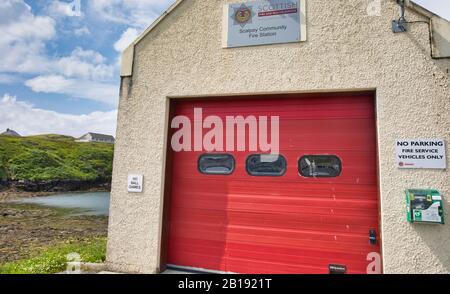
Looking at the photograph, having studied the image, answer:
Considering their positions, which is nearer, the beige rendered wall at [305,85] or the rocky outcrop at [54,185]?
the beige rendered wall at [305,85]

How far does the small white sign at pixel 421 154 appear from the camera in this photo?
301cm

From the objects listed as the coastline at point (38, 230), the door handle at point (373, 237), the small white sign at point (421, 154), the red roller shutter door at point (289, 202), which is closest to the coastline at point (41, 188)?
the coastline at point (38, 230)

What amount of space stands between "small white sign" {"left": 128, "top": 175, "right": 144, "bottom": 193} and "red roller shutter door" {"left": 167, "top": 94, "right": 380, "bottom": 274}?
447mm

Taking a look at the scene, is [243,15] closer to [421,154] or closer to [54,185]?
[421,154]

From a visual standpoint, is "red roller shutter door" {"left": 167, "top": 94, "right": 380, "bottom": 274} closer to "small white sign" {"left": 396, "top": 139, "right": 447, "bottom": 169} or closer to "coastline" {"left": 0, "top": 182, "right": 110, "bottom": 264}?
"small white sign" {"left": 396, "top": 139, "right": 447, "bottom": 169}

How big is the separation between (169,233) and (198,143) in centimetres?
136

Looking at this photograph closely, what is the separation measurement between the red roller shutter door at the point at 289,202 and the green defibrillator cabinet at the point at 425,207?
394 millimetres

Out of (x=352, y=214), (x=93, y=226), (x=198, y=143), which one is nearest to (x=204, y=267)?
(x=198, y=143)

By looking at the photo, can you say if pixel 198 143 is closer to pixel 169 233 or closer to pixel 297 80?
pixel 169 233

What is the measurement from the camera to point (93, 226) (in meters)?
11.9

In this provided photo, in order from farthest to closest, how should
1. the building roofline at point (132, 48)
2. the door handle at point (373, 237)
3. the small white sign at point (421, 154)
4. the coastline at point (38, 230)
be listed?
the coastline at point (38, 230) → the building roofline at point (132, 48) → the door handle at point (373, 237) → the small white sign at point (421, 154)

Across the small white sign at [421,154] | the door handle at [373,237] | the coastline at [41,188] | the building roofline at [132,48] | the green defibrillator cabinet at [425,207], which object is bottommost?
the coastline at [41,188]

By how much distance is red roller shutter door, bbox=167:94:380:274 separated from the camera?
3348 millimetres

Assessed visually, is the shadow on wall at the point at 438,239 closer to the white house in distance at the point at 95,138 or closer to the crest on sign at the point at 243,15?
the crest on sign at the point at 243,15
